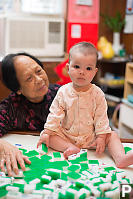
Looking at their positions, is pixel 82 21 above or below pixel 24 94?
above

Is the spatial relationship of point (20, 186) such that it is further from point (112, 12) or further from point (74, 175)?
point (112, 12)

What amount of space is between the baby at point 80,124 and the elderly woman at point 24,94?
198 millimetres

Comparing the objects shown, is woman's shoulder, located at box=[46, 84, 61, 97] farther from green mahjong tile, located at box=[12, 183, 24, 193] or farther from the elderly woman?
green mahjong tile, located at box=[12, 183, 24, 193]

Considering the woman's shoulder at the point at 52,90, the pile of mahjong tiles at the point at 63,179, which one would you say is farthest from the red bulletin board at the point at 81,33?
the pile of mahjong tiles at the point at 63,179

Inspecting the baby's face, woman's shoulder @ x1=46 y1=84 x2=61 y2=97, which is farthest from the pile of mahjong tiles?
woman's shoulder @ x1=46 y1=84 x2=61 y2=97

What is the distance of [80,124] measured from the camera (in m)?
1.03

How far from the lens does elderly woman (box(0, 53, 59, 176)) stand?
118 cm

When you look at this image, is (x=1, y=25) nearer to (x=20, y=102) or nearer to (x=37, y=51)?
(x=37, y=51)

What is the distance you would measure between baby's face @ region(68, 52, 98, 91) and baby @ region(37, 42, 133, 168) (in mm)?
15

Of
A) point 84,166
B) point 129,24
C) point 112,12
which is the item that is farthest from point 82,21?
point 84,166

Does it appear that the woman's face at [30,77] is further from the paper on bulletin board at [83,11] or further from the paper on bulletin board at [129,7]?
the paper on bulletin board at [129,7]

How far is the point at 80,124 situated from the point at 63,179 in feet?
0.79

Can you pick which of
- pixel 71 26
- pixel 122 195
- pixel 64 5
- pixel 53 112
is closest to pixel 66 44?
pixel 71 26

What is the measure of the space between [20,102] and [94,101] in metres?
0.44
